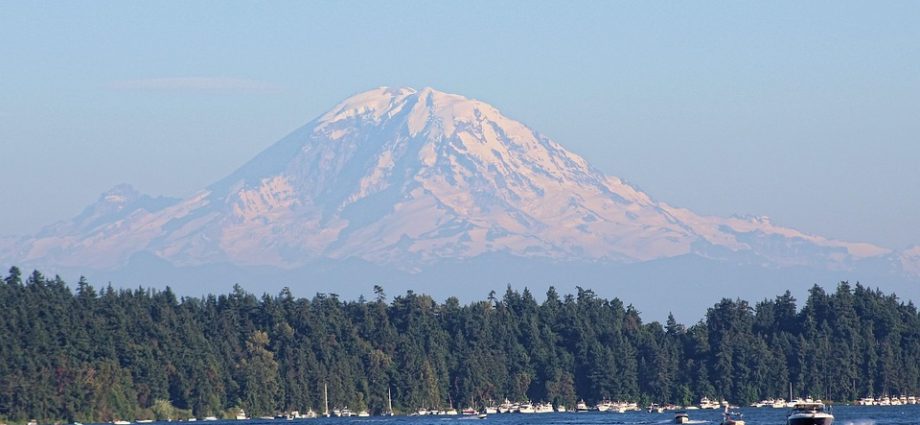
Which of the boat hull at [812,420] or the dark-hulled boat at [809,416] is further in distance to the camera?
the dark-hulled boat at [809,416]

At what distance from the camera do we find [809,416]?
548 feet

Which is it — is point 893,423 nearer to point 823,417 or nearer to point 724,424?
point 724,424

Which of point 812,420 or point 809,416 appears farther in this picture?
point 809,416

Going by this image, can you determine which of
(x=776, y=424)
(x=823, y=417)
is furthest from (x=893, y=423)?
(x=823, y=417)

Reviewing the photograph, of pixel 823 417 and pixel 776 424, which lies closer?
pixel 823 417

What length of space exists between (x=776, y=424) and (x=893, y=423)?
1176cm

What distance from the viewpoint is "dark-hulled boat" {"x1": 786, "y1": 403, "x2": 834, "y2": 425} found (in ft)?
545

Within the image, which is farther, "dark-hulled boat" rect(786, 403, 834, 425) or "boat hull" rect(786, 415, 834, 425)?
"dark-hulled boat" rect(786, 403, 834, 425)

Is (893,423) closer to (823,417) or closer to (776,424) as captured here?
(776,424)

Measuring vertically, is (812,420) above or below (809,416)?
below

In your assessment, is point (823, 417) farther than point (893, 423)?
No

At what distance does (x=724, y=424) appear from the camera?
188625mm

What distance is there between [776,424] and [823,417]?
108 feet

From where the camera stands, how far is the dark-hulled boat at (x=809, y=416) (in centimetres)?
16625
